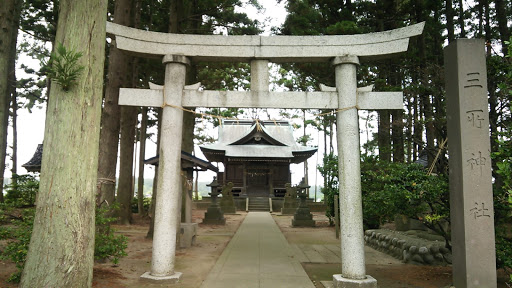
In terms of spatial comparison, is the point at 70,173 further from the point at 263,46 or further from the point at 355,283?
the point at 355,283

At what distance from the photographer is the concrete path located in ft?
19.5

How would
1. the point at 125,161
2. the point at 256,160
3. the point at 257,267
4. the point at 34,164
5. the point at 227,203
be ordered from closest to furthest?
the point at 257,267
the point at 125,161
the point at 34,164
the point at 227,203
the point at 256,160

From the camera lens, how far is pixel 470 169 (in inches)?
186

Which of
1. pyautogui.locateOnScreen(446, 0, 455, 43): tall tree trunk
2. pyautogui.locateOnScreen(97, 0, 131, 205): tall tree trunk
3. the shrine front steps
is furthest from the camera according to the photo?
the shrine front steps

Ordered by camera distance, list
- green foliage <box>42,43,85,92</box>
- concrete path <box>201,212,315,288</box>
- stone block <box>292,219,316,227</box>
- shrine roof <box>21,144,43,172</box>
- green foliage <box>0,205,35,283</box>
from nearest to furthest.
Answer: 1. green foliage <box>42,43,85,92</box>
2. green foliage <box>0,205,35,283</box>
3. concrete path <box>201,212,315,288</box>
4. stone block <box>292,219,316,227</box>
5. shrine roof <box>21,144,43,172</box>

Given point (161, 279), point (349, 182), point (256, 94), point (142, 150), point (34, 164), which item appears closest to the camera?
point (161, 279)

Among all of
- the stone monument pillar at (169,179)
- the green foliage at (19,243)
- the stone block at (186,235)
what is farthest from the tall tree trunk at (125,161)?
the stone monument pillar at (169,179)

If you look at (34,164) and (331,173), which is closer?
(331,173)

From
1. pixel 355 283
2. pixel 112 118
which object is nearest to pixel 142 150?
pixel 112 118

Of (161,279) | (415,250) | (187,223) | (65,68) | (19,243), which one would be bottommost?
(161,279)

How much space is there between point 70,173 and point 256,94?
3267 millimetres

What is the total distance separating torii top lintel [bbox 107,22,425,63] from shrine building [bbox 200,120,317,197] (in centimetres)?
2053

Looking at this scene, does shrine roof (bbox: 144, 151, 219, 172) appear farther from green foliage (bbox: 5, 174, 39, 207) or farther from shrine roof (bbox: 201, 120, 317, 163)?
shrine roof (bbox: 201, 120, 317, 163)

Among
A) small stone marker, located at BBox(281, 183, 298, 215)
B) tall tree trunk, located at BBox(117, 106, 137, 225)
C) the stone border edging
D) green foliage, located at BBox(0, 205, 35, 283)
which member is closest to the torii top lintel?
green foliage, located at BBox(0, 205, 35, 283)
